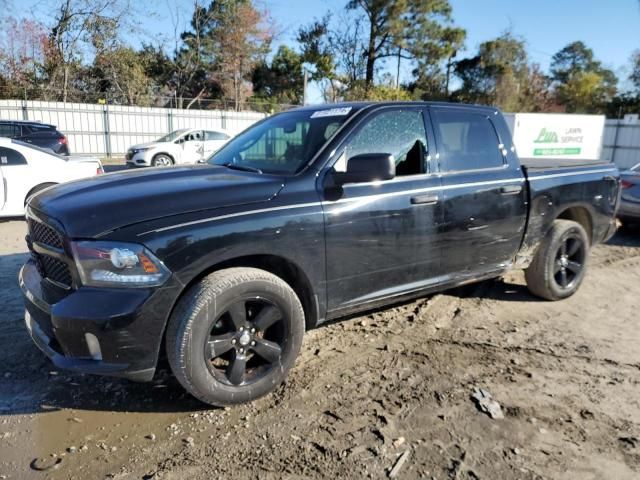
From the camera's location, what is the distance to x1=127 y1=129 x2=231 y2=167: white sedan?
56.2ft

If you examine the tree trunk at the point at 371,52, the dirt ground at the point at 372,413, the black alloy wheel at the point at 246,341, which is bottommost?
the dirt ground at the point at 372,413

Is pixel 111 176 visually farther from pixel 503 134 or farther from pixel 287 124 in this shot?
pixel 503 134

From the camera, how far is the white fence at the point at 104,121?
21047 mm

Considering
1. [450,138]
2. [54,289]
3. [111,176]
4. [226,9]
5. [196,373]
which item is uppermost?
[226,9]

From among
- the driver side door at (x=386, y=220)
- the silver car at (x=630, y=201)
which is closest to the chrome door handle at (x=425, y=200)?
the driver side door at (x=386, y=220)

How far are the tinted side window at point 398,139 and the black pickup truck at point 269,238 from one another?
1 centimetres

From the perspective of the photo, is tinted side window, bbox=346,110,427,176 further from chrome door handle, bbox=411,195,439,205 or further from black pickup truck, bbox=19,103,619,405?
chrome door handle, bbox=411,195,439,205

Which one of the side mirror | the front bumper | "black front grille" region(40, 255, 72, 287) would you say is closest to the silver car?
the side mirror

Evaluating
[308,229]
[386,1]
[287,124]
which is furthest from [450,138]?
[386,1]

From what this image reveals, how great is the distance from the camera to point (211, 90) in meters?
36.2

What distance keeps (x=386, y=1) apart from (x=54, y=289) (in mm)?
33792

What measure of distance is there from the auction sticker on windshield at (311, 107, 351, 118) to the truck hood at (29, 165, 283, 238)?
80 cm

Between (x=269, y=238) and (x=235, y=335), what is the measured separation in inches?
24.3

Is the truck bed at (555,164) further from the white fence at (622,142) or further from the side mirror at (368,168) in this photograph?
the white fence at (622,142)
